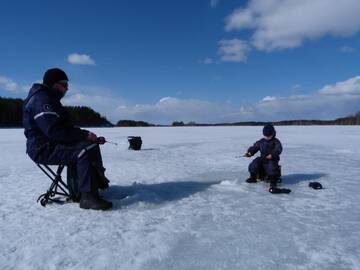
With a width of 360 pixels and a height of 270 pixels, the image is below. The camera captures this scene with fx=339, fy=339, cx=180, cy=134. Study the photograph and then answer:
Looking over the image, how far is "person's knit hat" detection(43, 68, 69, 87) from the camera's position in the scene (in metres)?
3.84

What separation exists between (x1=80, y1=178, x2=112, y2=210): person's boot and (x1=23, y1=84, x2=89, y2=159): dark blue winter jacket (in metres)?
0.59

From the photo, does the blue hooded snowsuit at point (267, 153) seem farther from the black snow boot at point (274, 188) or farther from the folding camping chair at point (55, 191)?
the folding camping chair at point (55, 191)

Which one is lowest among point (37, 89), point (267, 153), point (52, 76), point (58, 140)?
point (267, 153)

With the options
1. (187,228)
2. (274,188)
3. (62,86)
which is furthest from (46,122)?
(274,188)

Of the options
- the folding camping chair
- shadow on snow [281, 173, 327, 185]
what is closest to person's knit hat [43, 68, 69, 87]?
the folding camping chair

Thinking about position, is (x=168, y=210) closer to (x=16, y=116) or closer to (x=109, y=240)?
(x=109, y=240)

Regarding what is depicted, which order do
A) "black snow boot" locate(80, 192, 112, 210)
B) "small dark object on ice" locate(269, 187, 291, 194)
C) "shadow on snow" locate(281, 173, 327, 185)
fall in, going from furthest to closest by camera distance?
1. "shadow on snow" locate(281, 173, 327, 185)
2. "small dark object on ice" locate(269, 187, 291, 194)
3. "black snow boot" locate(80, 192, 112, 210)

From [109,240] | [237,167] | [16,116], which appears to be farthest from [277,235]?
[16,116]

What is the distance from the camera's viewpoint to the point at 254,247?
2785 millimetres

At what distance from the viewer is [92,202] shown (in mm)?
3713

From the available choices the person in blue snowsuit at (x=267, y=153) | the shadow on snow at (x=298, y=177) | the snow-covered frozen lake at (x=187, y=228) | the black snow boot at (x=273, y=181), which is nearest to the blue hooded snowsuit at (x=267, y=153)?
the person in blue snowsuit at (x=267, y=153)

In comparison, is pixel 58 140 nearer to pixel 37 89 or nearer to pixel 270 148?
pixel 37 89

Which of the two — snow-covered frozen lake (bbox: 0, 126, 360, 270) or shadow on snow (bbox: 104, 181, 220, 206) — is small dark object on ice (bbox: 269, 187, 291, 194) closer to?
snow-covered frozen lake (bbox: 0, 126, 360, 270)

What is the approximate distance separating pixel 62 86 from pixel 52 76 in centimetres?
16
